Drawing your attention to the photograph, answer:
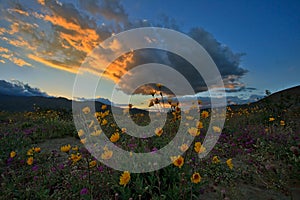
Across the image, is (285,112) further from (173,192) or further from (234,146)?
(173,192)

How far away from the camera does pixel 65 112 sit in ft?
39.3

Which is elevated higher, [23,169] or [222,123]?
[222,123]

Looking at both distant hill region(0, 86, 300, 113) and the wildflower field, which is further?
distant hill region(0, 86, 300, 113)

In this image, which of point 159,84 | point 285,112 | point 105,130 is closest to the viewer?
A: point 159,84

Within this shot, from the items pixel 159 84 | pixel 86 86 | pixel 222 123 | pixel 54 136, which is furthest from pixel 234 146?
pixel 54 136

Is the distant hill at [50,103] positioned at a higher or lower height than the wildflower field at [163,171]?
higher

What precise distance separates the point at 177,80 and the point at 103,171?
9.11 feet

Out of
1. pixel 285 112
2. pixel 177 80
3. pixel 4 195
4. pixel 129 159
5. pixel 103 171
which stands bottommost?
pixel 4 195

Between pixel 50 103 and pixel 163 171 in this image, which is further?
pixel 50 103

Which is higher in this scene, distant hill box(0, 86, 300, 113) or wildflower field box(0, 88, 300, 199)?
distant hill box(0, 86, 300, 113)

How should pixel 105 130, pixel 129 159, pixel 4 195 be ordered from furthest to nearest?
pixel 105 130, pixel 4 195, pixel 129 159

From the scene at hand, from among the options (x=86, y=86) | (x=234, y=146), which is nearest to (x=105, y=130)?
(x=86, y=86)

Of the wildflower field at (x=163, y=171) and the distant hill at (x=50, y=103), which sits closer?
the wildflower field at (x=163, y=171)

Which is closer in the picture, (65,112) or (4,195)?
(4,195)
